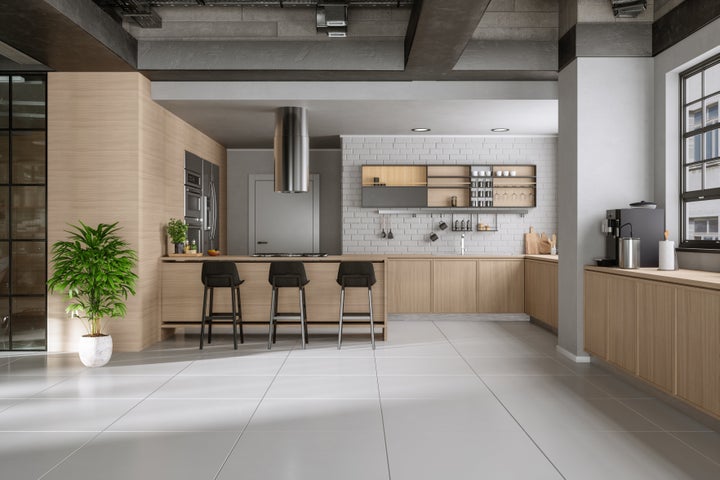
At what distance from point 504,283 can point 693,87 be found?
146 inches

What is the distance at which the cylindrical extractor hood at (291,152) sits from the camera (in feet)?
21.5

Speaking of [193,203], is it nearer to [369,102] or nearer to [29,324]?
[29,324]

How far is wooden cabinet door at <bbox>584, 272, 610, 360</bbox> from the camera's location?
468 cm

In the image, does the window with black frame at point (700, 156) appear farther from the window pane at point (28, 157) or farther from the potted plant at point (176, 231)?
the window pane at point (28, 157)

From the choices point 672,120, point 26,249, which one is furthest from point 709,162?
point 26,249

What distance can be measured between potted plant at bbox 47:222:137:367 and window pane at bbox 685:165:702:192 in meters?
4.94

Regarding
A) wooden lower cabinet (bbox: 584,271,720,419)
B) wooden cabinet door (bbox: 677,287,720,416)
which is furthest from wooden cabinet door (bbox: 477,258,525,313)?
wooden cabinet door (bbox: 677,287,720,416)

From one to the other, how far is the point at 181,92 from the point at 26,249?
7.24ft

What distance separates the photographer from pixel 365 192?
834cm

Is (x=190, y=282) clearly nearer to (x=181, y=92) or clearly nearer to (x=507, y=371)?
(x=181, y=92)

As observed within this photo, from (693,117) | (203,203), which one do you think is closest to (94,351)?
(203,203)

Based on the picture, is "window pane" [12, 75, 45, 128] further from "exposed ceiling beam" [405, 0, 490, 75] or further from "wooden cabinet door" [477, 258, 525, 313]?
"wooden cabinet door" [477, 258, 525, 313]

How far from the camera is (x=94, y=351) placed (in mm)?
4977

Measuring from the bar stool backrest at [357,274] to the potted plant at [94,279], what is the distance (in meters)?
2.00
